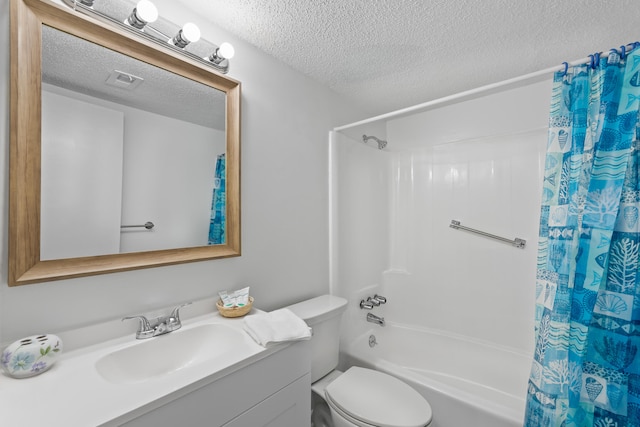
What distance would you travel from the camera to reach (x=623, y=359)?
1050 mm

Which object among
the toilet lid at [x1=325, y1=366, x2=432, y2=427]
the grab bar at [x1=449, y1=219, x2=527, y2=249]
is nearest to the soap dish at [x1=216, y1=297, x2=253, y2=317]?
the toilet lid at [x1=325, y1=366, x2=432, y2=427]

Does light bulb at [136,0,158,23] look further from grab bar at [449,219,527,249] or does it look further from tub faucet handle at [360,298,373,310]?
grab bar at [449,219,527,249]

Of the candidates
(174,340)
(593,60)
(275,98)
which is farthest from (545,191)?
(174,340)

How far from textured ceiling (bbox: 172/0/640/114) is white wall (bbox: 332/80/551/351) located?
1.46 ft

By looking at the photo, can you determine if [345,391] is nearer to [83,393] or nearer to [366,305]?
[366,305]

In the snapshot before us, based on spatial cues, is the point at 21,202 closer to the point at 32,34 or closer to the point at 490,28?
the point at 32,34

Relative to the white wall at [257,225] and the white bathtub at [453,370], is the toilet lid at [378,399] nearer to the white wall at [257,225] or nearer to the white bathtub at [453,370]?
the white bathtub at [453,370]

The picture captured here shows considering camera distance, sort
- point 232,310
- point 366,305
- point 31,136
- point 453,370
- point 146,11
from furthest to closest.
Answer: point 366,305 → point 453,370 → point 232,310 → point 146,11 → point 31,136

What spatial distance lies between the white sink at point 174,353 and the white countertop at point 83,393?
45 millimetres

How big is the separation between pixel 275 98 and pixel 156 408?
1.50m

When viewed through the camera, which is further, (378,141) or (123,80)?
(378,141)

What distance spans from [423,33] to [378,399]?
1.88 metres

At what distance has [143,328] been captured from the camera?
106 cm

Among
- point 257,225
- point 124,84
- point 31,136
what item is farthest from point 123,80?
point 257,225
